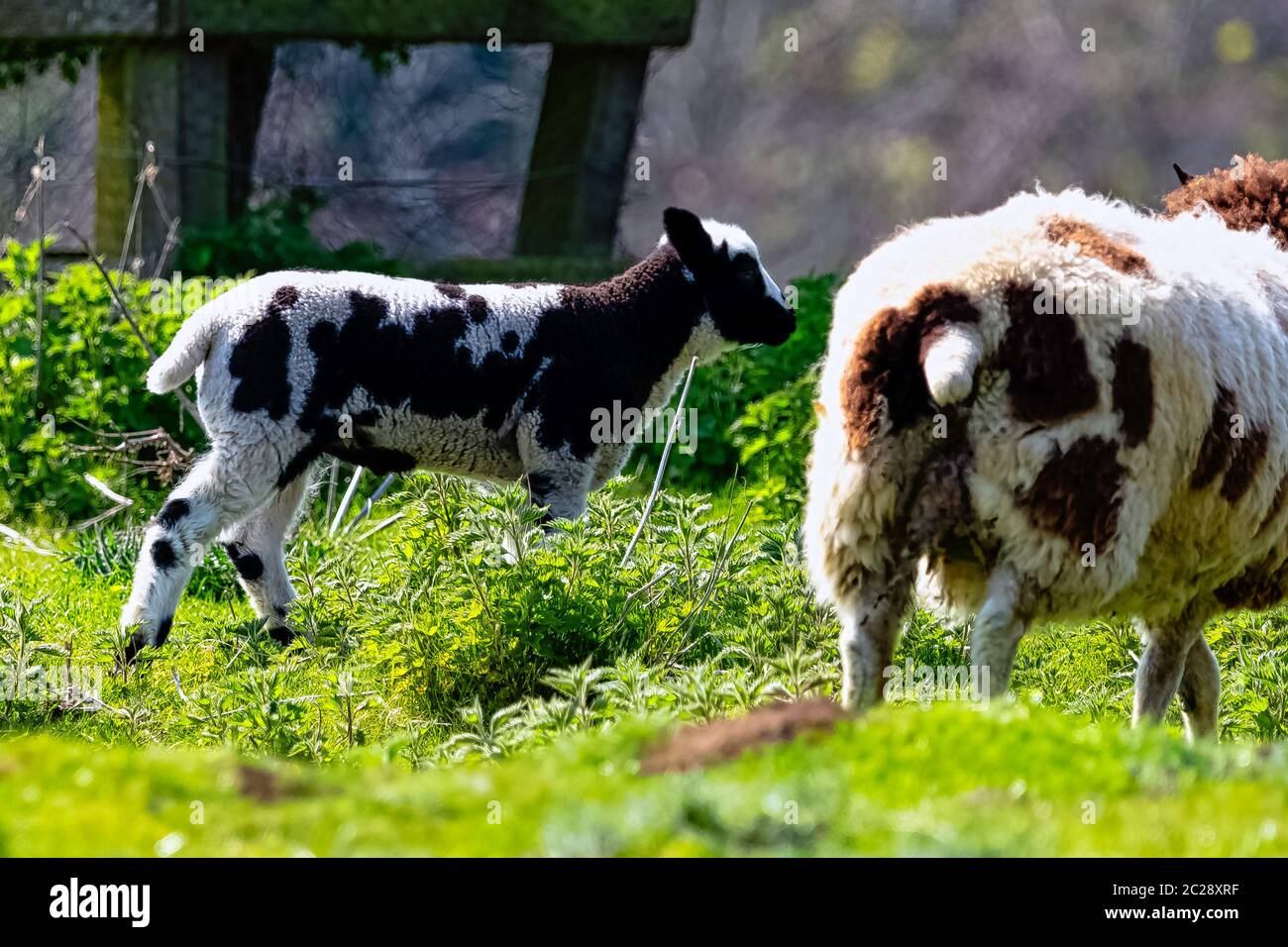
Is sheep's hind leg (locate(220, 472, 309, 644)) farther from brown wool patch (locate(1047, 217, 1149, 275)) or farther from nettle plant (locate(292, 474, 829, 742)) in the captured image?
brown wool patch (locate(1047, 217, 1149, 275))

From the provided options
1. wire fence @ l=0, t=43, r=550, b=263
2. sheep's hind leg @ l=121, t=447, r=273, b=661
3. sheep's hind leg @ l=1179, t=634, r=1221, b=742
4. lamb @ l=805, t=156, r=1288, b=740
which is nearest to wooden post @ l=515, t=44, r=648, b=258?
wire fence @ l=0, t=43, r=550, b=263

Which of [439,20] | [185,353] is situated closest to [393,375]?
[185,353]

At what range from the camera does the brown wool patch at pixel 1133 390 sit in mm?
4723

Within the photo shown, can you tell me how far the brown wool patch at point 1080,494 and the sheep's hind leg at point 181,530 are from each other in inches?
111

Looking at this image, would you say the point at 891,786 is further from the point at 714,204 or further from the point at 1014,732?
the point at 714,204

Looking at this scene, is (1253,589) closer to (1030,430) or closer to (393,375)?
(1030,430)

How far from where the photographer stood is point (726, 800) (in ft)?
11.4

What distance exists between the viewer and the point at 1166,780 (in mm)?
3881

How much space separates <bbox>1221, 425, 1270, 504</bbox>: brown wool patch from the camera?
16.5 ft

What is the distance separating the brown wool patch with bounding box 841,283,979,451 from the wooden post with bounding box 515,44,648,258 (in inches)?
277

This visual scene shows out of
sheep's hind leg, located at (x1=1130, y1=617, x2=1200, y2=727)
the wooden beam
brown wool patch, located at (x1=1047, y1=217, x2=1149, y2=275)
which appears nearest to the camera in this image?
brown wool patch, located at (x1=1047, y1=217, x2=1149, y2=275)

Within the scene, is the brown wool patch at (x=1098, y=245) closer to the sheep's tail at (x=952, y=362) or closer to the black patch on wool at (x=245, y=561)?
the sheep's tail at (x=952, y=362)

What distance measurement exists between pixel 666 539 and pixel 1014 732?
276cm
